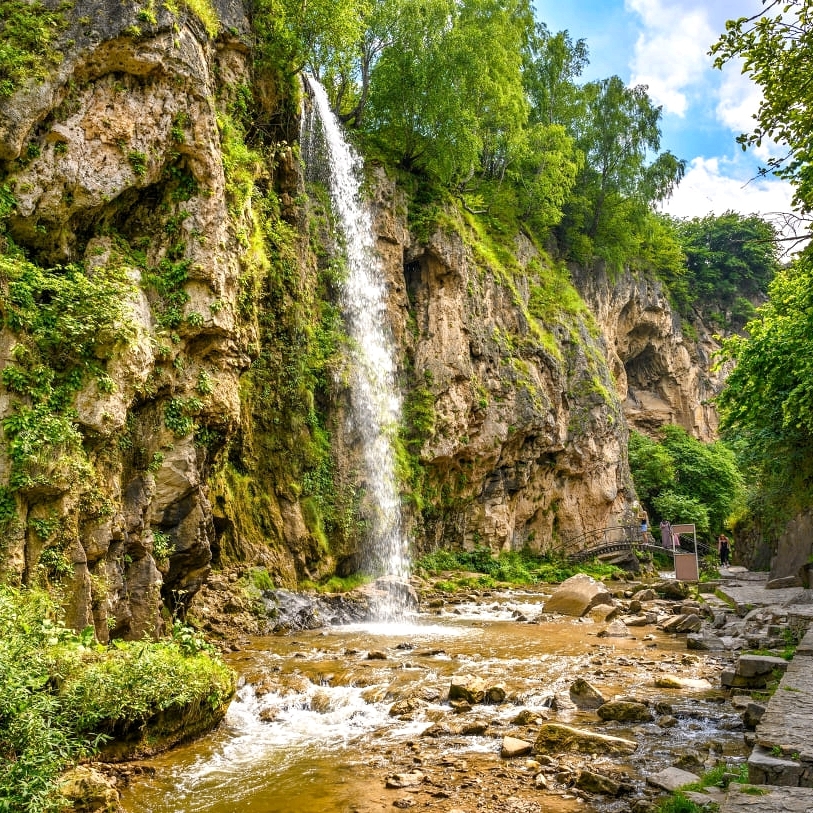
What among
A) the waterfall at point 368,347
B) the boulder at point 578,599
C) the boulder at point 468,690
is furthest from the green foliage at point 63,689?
the boulder at point 578,599

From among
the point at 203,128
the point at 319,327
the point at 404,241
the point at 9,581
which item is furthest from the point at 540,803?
the point at 404,241

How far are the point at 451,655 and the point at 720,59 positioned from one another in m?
9.77

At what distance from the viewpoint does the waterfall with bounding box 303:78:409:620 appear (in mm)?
19219

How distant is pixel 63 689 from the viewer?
573cm

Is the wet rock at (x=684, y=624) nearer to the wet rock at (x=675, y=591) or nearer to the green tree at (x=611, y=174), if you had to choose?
the wet rock at (x=675, y=591)

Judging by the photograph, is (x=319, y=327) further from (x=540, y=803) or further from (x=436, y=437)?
(x=540, y=803)

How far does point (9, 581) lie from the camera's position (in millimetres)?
6832

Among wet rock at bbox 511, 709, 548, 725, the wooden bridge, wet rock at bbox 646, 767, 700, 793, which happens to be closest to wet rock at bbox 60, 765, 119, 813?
wet rock at bbox 511, 709, 548, 725

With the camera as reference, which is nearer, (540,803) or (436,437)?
(540,803)

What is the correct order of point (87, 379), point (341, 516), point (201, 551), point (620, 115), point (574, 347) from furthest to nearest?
point (620, 115)
point (574, 347)
point (341, 516)
point (201, 551)
point (87, 379)

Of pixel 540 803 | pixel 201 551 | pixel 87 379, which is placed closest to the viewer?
pixel 540 803

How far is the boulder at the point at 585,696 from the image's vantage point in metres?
8.07

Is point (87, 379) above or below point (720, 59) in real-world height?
below

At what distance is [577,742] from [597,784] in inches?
39.9
